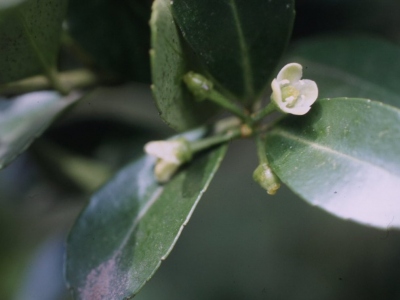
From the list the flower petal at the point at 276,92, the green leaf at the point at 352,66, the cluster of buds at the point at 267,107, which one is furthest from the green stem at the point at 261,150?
the green leaf at the point at 352,66

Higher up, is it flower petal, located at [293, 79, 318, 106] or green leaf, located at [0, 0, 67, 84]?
green leaf, located at [0, 0, 67, 84]

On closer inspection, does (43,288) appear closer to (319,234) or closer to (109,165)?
(109,165)

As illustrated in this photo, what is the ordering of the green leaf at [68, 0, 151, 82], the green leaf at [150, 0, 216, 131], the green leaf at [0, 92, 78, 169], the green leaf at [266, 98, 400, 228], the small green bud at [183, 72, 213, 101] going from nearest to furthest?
the green leaf at [266, 98, 400, 228] < the green leaf at [150, 0, 216, 131] < the small green bud at [183, 72, 213, 101] < the green leaf at [0, 92, 78, 169] < the green leaf at [68, 0, 151, 82]

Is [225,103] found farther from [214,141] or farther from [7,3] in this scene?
[7,3]

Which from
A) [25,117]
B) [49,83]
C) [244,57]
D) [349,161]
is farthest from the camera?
[25,117]

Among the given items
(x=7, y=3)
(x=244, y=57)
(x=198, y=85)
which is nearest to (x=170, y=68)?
(x=198, y=85)

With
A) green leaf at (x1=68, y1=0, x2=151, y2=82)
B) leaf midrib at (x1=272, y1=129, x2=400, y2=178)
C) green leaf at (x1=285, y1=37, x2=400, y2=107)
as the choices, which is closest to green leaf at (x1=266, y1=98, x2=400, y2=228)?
leaf midrib at (x1=272, y1=129, x2=400, y2=178)

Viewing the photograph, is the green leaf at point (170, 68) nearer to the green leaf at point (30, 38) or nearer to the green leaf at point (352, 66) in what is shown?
the green leaf at point (30, 38)

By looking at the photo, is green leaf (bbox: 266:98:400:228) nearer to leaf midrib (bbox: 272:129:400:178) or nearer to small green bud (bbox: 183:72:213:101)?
leaf midrib (bbox: 272:129:400:178)
